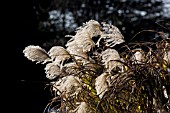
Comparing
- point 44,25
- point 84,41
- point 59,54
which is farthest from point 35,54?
point 44,25

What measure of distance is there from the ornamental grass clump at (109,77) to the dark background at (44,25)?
2.38m

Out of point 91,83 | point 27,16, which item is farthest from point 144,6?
point 91,83

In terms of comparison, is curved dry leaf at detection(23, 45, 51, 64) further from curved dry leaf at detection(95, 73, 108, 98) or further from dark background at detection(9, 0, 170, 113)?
dark background at detection(9, 0, 170, 113)

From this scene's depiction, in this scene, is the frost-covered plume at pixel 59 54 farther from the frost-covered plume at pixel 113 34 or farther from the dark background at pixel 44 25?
the dark background at pixel 44 25

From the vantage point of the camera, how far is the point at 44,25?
26.4 ft

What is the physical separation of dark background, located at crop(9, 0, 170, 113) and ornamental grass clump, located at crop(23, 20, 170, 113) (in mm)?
2381

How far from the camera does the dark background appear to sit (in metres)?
5.27

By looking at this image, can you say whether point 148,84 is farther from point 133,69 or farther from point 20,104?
point 20,104

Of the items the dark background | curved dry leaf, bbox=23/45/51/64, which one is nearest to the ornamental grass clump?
curved dry leaf, bbox=23/45/51/64

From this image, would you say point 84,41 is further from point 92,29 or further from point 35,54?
point 35,54

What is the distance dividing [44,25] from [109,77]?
249 inches

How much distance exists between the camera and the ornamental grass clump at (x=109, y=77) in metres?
1.79

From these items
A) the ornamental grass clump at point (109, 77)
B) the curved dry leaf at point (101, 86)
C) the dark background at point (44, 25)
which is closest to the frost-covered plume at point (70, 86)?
the ornamental grass clump at point (109, 77)

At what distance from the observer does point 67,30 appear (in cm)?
840
